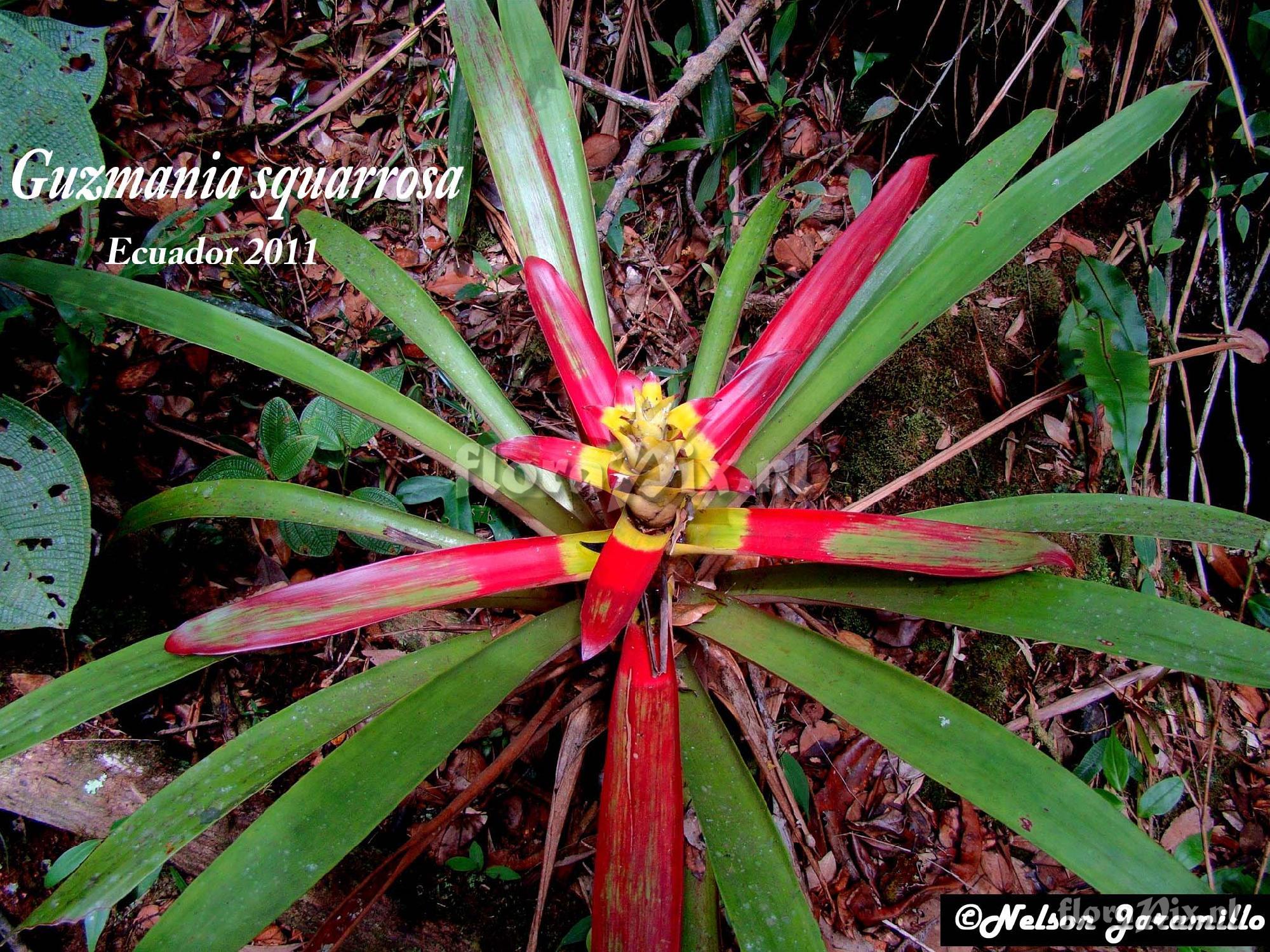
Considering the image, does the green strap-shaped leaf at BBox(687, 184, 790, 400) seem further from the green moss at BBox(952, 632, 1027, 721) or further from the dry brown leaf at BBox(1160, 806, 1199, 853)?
the dry brown leaf at BBox(1160, 806, 1199, 853)

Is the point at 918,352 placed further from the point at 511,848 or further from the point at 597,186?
the point at 511,848

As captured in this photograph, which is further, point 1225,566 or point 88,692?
point 1225,566

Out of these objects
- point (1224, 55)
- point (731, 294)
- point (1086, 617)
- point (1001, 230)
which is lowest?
point (1086, 617)

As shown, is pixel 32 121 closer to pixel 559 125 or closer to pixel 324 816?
pixel 559 125

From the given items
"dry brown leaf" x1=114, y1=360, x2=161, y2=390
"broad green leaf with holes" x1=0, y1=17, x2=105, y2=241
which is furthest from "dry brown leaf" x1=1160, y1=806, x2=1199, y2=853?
"dry brown leaf" x1=114, y1=360, x2=161, y2=390

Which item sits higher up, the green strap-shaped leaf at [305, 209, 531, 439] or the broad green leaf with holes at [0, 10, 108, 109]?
the broad green leaf with holes at [0, 10, 108, 109]

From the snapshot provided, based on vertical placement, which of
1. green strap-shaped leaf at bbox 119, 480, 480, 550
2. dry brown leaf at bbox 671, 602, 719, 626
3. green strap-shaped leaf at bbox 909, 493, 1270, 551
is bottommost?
dry brown leaf at bbox 671, 602, 719, 626

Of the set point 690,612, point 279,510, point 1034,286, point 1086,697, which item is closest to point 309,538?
point 279,510
